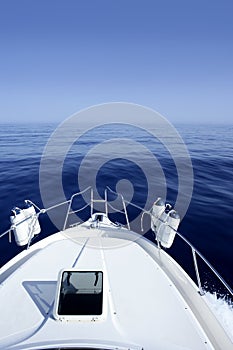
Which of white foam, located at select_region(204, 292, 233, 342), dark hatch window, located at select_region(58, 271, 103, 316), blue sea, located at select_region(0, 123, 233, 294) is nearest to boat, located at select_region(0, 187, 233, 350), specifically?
dark hatch window, located at select_region(58, 271, 103, 316)

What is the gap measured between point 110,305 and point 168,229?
1.93m

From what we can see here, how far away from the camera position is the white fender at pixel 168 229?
4.24 meters

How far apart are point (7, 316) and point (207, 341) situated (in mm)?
2297

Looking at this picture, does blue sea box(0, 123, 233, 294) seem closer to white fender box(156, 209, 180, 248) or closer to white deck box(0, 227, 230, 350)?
white fender box(156, 209, 180, 248)

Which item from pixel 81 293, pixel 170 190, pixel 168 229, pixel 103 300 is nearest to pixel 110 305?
pixel 103 300

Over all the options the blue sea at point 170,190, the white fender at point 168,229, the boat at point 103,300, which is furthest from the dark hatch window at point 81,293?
the blue sea at point 170,190

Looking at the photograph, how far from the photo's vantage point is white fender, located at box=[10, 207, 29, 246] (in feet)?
14.0

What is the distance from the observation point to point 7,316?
8.98 feet

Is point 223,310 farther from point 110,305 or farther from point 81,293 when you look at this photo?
point 81,293

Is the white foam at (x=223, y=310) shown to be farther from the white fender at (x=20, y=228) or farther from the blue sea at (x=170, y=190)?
the white fender at (x=20, y=228)

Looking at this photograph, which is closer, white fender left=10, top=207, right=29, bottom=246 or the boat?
the boat

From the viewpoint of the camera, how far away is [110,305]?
8.81 feet

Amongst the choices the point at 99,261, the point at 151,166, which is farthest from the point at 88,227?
the point at 151,166

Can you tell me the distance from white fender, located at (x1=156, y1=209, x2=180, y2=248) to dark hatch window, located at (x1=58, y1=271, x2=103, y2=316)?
1937 millimetres
